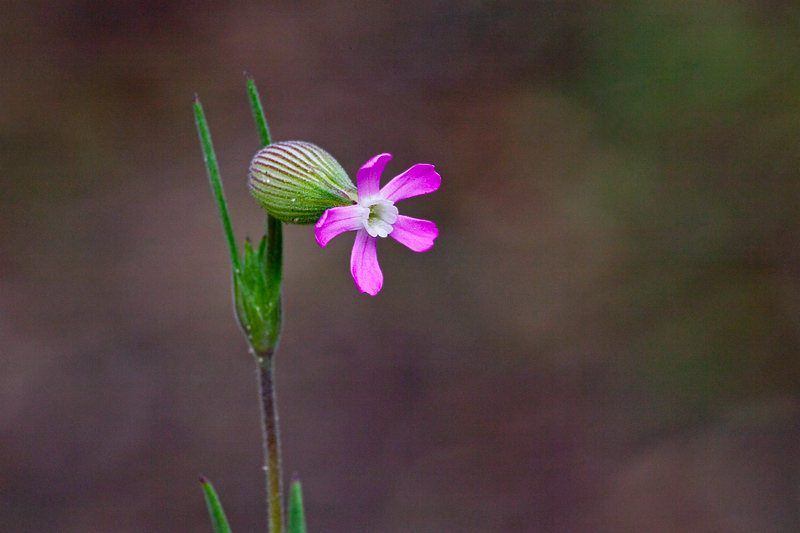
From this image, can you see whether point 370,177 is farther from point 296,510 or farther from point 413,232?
point 296,510

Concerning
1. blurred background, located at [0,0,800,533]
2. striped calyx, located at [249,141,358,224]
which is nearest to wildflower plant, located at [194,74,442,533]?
striped calyx, located at [249,141,358,224]

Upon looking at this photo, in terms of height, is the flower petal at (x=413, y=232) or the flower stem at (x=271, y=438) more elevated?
the flower petal at (x=413, y=232)

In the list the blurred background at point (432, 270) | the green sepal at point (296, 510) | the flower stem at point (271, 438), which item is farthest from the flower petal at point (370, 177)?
the blurred background at point (432, 270)

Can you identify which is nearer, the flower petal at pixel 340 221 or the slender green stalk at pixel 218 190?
the flower petal at pixel 340 221

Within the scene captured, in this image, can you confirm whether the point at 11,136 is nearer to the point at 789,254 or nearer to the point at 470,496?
the point at 470,496

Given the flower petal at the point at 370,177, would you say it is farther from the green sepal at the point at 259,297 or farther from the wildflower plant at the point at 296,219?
the green sepal at the point at 259,297

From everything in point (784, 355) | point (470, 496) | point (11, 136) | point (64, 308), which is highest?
point (11, 136)

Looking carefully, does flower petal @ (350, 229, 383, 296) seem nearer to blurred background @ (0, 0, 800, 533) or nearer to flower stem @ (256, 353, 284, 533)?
flower stem @ (256, 353, 284, 533)

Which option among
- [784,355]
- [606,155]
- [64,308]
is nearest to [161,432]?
[64,308]

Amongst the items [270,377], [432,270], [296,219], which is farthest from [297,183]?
[432,270]
